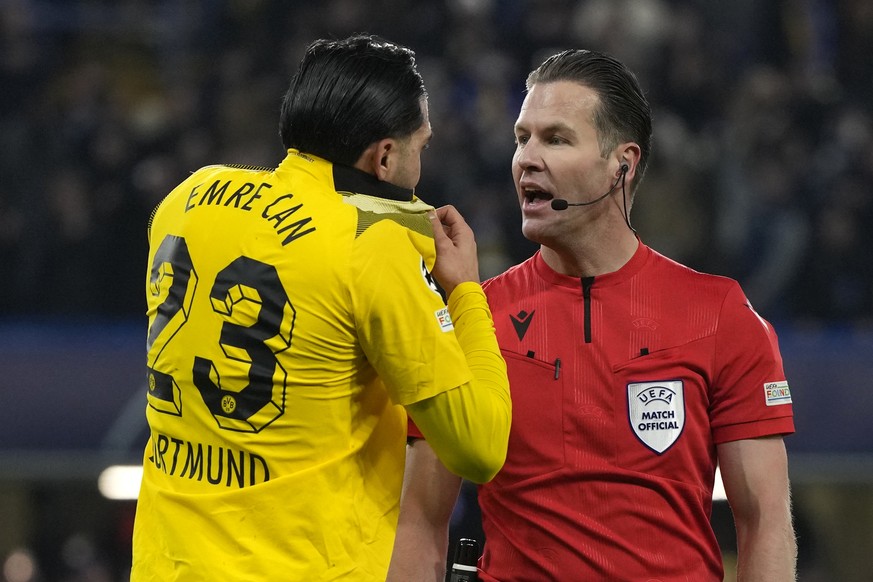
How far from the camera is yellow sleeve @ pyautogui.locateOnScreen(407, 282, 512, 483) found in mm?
2406

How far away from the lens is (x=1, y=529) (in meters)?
7.16

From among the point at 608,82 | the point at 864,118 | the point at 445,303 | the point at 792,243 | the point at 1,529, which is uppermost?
the point at 864,118

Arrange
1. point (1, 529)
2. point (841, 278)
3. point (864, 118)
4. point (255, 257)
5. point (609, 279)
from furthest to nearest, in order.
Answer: point (864, 118) → point (841, 278) → point (1, 529) → point (609, 279) → point (255, 257)

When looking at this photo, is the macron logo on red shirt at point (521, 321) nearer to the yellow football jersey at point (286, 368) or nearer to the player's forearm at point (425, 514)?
the player's forearm at point (425, 514)

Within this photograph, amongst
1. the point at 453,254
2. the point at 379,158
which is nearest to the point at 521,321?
the point at 453,254

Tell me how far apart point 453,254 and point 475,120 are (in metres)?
5.68

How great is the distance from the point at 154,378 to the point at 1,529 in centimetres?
508

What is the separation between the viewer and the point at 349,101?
8.18ft

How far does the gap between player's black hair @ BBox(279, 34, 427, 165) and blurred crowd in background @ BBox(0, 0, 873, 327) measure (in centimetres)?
507

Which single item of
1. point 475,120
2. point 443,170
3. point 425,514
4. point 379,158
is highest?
point 475,120

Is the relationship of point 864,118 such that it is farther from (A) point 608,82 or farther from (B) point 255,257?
(B) point 255,257

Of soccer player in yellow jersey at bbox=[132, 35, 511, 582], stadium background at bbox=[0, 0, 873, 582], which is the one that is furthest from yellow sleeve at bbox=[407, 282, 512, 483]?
stadium background at bbox=[0, 0, 873, 582]

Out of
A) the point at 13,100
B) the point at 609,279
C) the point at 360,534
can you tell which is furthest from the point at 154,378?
the point at 13,100

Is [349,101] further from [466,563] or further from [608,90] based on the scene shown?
[466,563]
